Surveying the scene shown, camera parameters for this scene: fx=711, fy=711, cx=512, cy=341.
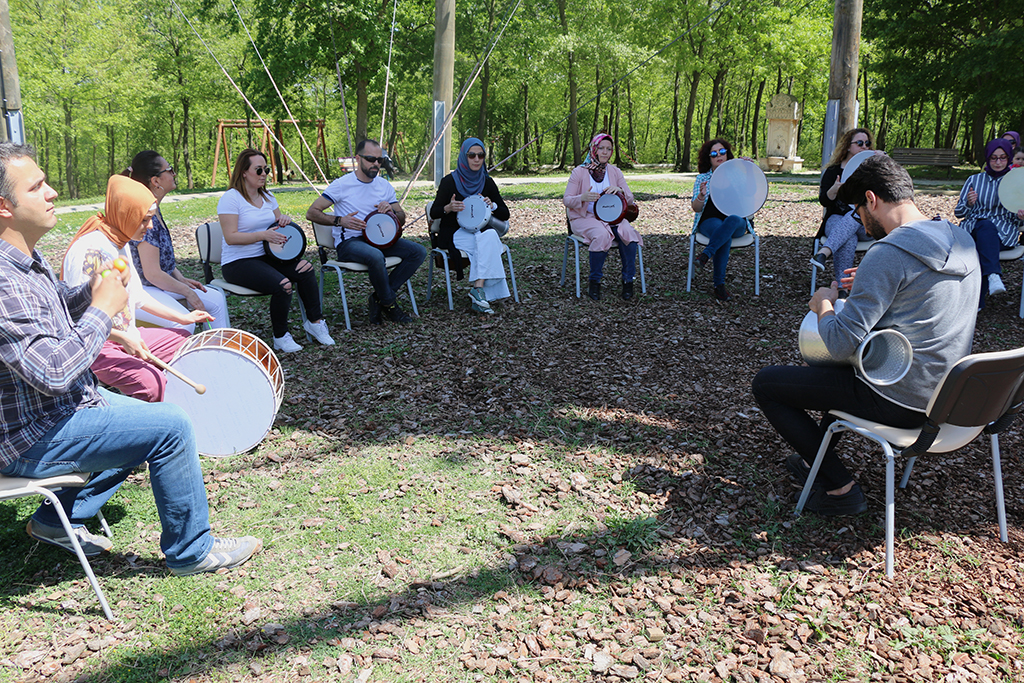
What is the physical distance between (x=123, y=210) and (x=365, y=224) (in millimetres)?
2986

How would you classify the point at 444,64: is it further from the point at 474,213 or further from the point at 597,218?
the point at 597,218

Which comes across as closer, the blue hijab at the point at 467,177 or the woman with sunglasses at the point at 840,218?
the woman with sunglasses at the point at 840,218

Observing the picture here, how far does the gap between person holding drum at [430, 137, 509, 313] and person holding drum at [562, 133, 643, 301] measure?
0.84m

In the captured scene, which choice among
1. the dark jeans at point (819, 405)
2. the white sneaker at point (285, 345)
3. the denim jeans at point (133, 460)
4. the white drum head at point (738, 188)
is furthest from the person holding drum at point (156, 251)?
the white drum head at point (738, 188)

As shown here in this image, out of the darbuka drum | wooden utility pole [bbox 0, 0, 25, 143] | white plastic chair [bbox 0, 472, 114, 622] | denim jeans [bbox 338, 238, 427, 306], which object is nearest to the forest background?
wooden utility pole [bbox 0, 0, 25, 143]

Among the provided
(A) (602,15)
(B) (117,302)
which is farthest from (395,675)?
(A) (602,15)

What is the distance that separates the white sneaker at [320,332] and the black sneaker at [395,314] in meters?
0.66

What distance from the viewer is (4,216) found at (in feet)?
8.13

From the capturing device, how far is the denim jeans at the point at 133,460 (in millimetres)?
2617

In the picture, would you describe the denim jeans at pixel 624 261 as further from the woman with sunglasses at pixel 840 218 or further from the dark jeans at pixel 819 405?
→ the dark jeans at pixel 819 405

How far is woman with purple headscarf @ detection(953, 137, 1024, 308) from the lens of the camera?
6.62m

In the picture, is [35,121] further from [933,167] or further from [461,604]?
[933,167]

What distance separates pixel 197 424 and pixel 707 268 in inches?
241

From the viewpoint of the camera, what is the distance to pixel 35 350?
2.38 metres
